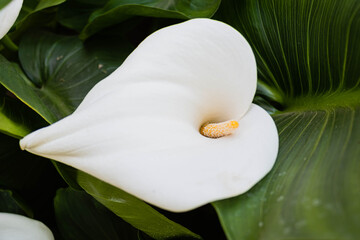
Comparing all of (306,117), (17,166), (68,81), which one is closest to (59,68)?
(68,81)

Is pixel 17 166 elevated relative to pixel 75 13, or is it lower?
lower

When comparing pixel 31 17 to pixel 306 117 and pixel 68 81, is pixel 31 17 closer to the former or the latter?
pixel 68 81

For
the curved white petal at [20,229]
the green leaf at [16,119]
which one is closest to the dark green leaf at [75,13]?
the green leaf at [16,119]

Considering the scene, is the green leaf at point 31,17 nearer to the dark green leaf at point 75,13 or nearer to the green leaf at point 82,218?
the dark green leaf at point 75,13

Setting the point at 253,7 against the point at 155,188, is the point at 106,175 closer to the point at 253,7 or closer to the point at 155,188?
the point at 155,188

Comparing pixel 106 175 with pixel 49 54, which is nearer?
pixel 106 175

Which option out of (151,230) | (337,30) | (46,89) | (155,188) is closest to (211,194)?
(155,188)
